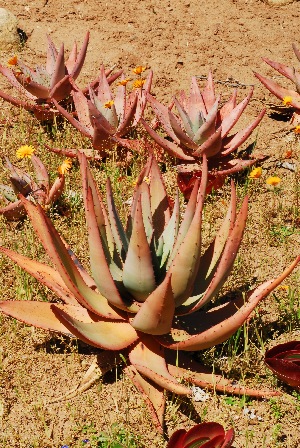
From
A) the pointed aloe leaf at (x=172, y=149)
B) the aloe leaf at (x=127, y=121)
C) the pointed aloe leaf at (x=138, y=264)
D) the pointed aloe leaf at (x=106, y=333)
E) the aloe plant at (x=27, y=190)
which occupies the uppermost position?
the aloe leaf at (x=127, y=121)

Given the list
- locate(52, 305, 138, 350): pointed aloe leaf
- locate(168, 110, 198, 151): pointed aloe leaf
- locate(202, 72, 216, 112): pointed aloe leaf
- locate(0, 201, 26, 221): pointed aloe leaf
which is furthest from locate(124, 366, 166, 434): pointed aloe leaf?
locate(202, 72, 216, 112): pointed aloe leaf

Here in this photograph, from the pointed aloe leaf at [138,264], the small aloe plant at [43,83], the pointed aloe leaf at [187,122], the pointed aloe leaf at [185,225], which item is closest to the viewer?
the pointed aloe leaf at [138,264]

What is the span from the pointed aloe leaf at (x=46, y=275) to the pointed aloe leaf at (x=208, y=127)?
1362 millimetres

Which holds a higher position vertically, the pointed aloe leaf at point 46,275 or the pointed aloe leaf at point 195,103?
the pointed aloe leaf at point 195,103

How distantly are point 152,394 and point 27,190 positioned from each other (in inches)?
65.0

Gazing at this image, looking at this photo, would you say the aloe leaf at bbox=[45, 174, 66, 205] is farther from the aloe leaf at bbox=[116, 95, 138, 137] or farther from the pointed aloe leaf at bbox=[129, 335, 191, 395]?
the pointed aloe leaf at bbox=[129, 335, 191, 395]

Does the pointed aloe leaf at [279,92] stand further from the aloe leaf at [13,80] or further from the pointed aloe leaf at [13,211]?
the pointed aloe leaf at [13,211]

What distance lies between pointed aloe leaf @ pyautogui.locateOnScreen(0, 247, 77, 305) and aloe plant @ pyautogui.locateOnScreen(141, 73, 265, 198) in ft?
4.00

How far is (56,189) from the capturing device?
364cm

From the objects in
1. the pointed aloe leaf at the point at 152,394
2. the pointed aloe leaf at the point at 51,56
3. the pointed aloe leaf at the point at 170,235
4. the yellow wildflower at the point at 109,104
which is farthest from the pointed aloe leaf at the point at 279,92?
the pointed aloe leaf at the point at 152,394

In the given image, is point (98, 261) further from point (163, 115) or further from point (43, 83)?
point (43, 83)

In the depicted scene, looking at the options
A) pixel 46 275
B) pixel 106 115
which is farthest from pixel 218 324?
pixel 106 115

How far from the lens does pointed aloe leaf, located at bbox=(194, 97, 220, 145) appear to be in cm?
369

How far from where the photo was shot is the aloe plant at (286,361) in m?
2.54
